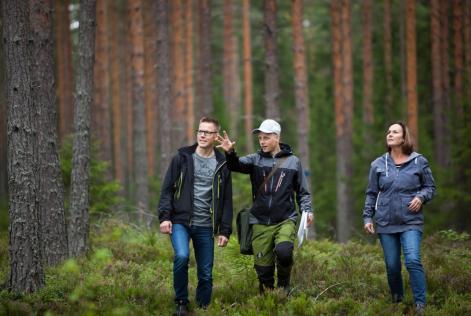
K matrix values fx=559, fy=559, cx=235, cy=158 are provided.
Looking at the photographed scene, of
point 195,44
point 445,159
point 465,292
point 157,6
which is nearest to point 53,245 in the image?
point 465,292

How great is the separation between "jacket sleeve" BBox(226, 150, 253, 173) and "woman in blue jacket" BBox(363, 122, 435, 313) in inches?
66.4

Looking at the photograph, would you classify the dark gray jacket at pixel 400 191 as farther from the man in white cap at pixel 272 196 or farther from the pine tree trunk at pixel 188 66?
the pine tree trunk at pixel 188 66

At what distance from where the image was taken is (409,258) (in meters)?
7.12

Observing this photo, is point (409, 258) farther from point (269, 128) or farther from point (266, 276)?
point (269, 128)

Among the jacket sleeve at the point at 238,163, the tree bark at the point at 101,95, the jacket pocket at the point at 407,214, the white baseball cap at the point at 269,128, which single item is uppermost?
the tree bark at the point at 101,95

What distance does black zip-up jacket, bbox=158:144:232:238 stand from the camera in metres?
7.16

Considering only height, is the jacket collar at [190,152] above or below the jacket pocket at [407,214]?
above

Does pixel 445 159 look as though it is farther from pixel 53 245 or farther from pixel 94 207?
pixel 53 245

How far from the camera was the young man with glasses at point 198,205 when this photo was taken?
23.4 feet

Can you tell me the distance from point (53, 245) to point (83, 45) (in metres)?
3.88

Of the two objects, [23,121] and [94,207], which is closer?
[23,121]

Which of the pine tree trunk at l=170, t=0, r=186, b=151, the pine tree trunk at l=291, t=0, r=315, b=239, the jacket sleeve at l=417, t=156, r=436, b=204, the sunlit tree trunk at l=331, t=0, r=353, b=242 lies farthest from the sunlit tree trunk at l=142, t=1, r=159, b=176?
the jacket sleeve at l=417, t=156, r=436, b=204

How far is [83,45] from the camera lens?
1079 cm

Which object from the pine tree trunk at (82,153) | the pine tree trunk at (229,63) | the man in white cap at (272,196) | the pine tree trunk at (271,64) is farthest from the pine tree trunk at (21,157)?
the pine tree trunk at (229,63)
